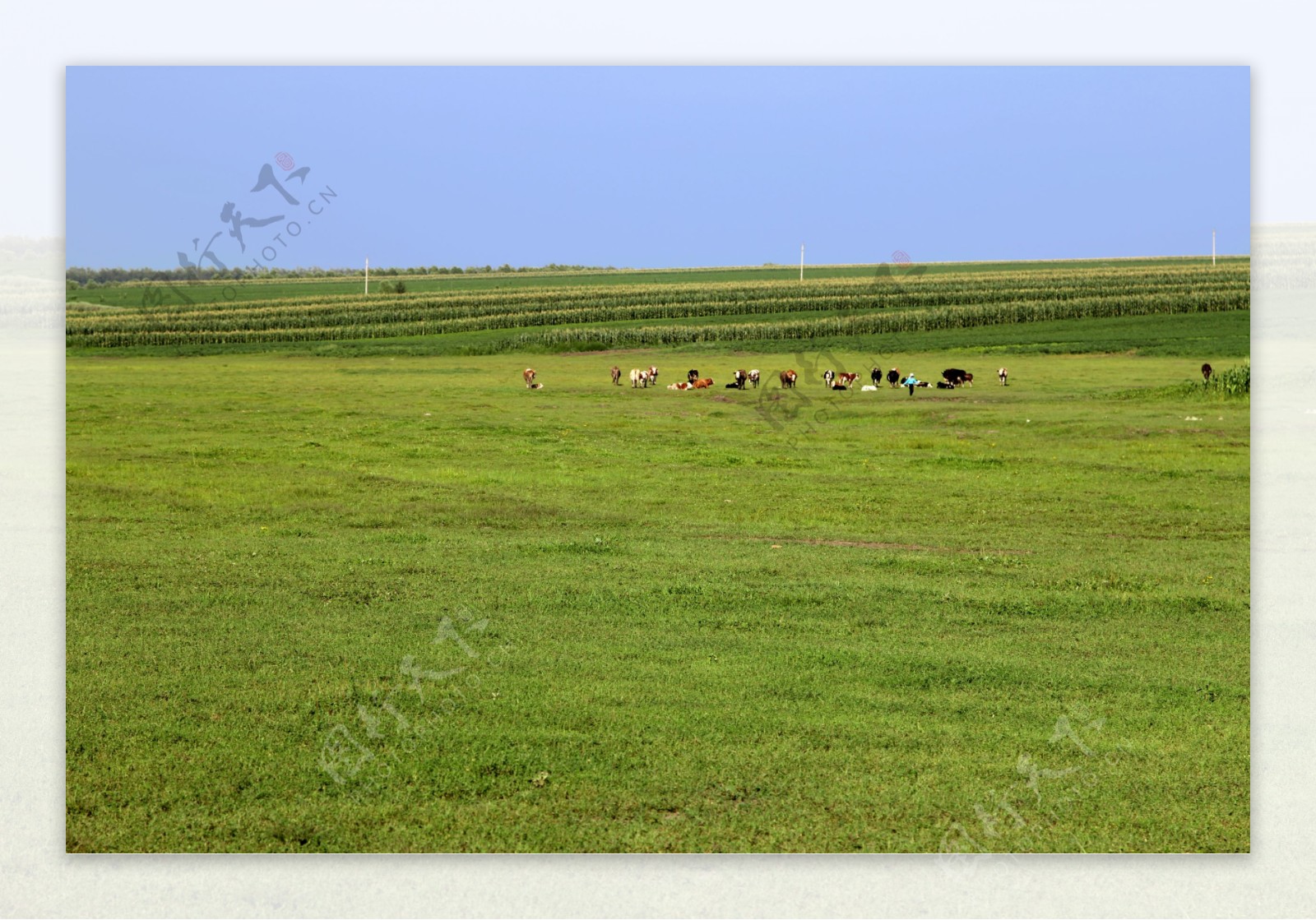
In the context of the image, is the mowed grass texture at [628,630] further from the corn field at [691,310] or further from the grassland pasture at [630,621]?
the corn field at [691,310]

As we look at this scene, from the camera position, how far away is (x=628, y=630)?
8.25 meters

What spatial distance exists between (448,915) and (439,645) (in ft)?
8.68

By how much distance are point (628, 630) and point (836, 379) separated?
13.1m

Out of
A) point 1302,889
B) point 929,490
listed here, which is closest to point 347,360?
point 929,490

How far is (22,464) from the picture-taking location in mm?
9523

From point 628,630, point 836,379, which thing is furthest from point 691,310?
point 628,630

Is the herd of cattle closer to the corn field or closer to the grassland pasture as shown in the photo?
the corn field

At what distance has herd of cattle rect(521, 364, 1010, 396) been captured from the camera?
1992cm

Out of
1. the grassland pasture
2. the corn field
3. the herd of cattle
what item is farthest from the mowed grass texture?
the herd of cattle

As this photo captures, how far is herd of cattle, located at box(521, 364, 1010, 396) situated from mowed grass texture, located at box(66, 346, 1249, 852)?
4.04m

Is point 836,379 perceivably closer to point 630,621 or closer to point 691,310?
point 691,310

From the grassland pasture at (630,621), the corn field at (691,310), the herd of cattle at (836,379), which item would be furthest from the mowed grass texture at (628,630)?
the herd of cattle at (836,379)

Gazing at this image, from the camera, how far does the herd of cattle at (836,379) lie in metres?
19.9

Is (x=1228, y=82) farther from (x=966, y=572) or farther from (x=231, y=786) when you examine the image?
(x=231, y=786)
